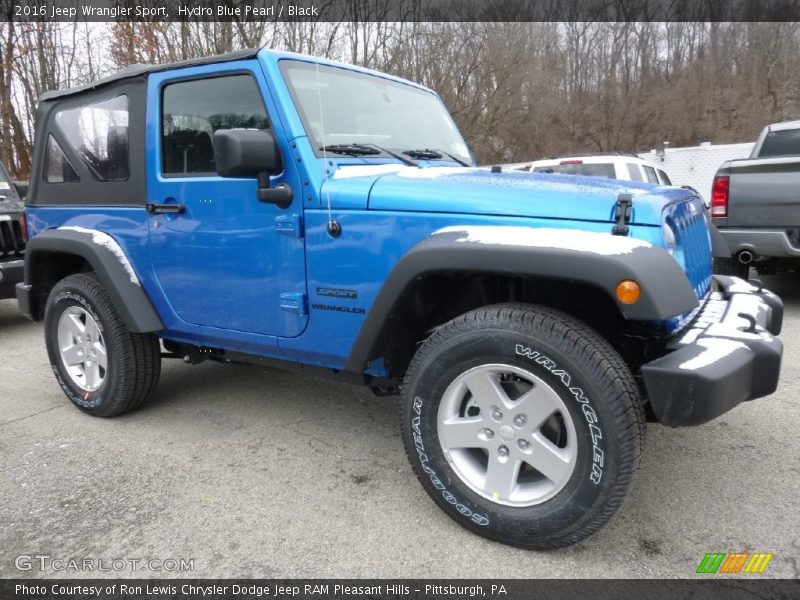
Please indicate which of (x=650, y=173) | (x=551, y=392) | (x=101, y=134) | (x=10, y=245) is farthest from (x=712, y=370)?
(x=650, y=173)

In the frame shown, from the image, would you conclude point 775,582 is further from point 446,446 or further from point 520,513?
point 446,446

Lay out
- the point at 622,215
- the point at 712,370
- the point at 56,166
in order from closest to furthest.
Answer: the point at 712,370 < the point at 622,215 < the point at 56,166

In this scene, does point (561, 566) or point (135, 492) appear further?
point (135, 492)

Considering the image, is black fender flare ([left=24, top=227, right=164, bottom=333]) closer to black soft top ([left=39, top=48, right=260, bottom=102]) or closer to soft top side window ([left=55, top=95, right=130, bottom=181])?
soft top side window ([left=55, top=95, right=130, bottom=181])

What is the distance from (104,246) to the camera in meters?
3.23

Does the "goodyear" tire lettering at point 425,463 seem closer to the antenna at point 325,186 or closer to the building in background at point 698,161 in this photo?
the antenna at point 325,186

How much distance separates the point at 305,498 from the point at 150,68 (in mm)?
2399

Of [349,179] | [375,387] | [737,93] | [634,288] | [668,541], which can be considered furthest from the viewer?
[737,93]

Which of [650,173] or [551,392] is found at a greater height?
[650,173]

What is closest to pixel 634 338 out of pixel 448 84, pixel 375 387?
pixel 375 387

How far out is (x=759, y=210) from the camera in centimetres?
525

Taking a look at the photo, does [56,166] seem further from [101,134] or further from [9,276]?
[9,276]

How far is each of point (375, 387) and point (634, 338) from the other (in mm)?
1212

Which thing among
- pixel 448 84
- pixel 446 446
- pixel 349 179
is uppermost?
pixel 448 84
